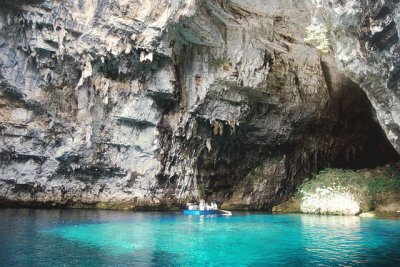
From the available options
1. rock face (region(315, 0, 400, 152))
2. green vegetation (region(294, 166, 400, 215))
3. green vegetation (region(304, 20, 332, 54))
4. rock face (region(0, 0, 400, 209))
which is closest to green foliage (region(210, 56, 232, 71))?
rock face (region(0, 0, 400, 209))

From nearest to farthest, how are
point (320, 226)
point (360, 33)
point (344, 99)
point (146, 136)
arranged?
1. point (360, 33)
2. point (320, 226)
3. point (146, 136)
4. point (344, 99)

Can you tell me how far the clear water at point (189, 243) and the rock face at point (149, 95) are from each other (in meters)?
6.14

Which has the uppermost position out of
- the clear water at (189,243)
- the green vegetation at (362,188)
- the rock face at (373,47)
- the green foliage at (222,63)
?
the green foliage at (222,63)

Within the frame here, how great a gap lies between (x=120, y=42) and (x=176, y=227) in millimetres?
9245

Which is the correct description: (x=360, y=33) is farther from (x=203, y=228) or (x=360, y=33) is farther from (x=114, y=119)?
(x=114, y=119)

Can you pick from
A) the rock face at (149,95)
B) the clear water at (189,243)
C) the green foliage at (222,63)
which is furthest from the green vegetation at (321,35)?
the green foliage at (222,63)

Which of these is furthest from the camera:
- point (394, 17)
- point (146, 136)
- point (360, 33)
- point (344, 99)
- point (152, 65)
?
point (344, 99)

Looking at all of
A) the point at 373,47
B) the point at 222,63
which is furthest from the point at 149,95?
the point at 373,47

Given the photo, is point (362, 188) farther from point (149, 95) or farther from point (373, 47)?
point (373, 47)

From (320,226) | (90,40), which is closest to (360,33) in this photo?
(320,226)

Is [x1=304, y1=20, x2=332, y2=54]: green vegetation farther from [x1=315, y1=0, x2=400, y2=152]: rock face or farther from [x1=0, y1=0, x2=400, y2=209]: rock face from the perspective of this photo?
[x1=0, y1=0, x2=400, y2=209]: rock face

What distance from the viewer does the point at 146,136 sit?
2234 cm

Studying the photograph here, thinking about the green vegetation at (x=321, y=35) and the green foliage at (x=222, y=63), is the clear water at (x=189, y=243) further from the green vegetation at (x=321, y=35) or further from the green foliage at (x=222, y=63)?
the green foliage at (x=222, y=63)

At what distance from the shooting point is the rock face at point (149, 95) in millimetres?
18719
